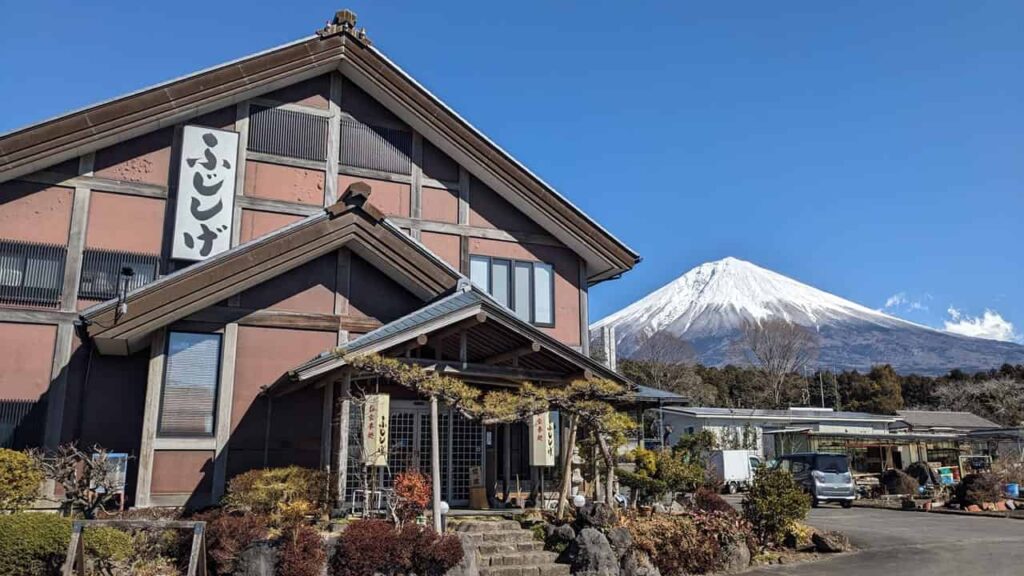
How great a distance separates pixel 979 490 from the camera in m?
25.2

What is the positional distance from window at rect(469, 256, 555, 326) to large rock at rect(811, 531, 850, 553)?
795 centimetres

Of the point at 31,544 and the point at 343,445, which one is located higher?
the point at 343,445

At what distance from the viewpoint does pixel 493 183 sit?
778 inches

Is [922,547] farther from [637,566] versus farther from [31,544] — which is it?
[31,544]

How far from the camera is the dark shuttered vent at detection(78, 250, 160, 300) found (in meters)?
15.4

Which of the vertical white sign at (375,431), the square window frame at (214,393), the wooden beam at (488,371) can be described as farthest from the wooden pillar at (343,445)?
the square window frame at (214,393)

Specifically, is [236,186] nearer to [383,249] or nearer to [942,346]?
[383,249]

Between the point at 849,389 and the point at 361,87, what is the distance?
57672 mm

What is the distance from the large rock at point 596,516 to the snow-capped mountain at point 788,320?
297 ft

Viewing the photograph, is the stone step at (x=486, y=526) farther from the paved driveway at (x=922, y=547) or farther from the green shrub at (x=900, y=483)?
the green shrub at (x=900, y=483)

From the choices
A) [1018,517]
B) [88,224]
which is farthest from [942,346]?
[88,224]

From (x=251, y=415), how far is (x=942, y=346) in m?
145

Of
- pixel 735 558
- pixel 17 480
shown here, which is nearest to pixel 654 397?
pixel 735 558

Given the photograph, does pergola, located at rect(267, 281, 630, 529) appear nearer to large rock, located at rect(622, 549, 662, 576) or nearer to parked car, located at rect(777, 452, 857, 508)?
large rock, located at rect(622, 549, 662, 576)
